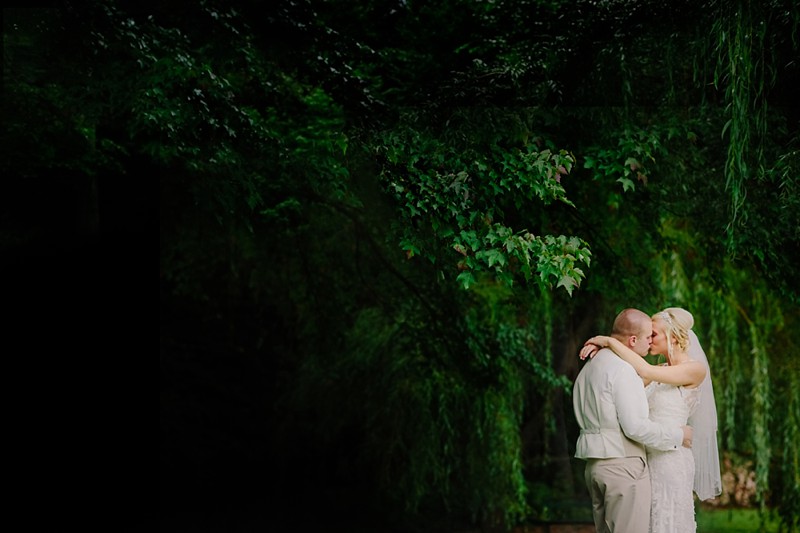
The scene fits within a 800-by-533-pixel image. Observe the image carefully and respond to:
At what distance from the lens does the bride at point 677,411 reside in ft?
12.6

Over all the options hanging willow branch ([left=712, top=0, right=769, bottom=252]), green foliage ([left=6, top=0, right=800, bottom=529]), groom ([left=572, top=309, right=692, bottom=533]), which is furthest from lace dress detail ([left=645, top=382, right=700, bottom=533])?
hanging willow branch ([left=712, top=0, right=769, bottom=252])

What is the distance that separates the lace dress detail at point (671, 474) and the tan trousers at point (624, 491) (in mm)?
148

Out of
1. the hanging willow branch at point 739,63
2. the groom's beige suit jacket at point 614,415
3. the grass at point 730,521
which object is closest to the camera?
the groom's beige suit jacket at point 614,415

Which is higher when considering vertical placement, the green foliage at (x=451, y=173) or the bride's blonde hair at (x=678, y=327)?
the green foliage at (x=451, y=173)

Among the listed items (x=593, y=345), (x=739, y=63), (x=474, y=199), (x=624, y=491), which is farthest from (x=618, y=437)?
(x=739, y=63)

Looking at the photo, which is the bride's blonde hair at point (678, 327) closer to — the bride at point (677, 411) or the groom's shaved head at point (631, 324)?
the bride at point (677, 411)

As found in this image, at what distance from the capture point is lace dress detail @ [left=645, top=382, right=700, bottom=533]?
3857mm

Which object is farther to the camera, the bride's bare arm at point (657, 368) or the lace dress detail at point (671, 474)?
the lace dress detail at point (671, 474)

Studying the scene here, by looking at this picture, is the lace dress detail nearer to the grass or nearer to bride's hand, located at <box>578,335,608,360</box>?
bride's hand, located at <box>578,335,608,360</box>

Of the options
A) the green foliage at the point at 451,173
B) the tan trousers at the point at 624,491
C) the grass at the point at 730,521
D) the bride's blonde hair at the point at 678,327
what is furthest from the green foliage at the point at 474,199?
the grass at the point at 730,521

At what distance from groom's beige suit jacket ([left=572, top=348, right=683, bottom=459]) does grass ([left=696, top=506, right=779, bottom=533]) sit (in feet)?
16.5

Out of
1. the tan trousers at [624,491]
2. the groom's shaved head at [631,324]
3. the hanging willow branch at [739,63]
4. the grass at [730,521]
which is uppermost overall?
the hanging willow branch at [739,63]

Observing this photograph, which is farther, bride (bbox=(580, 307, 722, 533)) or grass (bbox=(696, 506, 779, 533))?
grass (bbox=(696, 506, 779, 533))

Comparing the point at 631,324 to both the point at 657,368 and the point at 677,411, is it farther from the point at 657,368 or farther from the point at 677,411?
the point at 677,411
